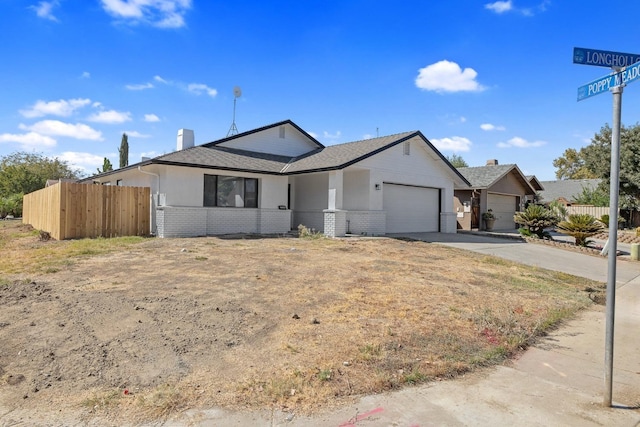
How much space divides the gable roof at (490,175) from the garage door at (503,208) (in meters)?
1.18

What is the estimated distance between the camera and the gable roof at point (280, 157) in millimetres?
15727

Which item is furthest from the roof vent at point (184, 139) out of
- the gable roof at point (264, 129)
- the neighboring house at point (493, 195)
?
the neighboring house at point (493, 195)

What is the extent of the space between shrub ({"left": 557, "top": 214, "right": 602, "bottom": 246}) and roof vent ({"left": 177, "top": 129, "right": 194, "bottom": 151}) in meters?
19.1

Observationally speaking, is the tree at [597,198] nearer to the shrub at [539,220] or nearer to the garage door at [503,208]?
the garage door at [503,208]

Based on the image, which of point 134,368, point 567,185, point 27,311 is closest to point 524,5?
point 134,368

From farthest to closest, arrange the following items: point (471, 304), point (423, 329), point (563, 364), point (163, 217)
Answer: point (163, 217) → point (471, 304) → point (423, 329) → point (563, 364)

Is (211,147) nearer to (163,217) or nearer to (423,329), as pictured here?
(163,217)

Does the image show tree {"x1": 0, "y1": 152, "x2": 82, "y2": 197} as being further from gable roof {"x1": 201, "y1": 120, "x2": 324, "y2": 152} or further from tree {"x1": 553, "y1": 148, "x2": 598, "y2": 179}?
tree {"x1": 553, "y1": 148, "x2": 598, "y2": 179}

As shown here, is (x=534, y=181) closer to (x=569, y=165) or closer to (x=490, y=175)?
(x=490, y=175)

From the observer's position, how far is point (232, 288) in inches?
270

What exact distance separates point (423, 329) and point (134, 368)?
3.49 meters

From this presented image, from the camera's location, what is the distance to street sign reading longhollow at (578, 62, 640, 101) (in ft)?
10.5

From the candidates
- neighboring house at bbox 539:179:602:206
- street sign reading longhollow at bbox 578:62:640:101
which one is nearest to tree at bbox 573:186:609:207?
neighboring house at bbox 539:179:602:206

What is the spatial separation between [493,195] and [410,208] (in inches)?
383
